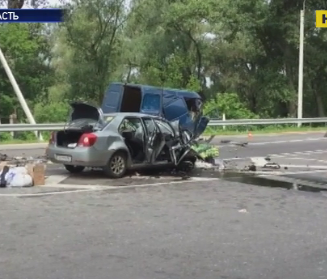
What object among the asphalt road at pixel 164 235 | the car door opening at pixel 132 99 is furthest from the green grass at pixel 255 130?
the asphalt road at pixel 164 235

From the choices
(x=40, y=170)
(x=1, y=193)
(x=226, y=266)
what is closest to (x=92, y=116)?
(x=40, y=170)

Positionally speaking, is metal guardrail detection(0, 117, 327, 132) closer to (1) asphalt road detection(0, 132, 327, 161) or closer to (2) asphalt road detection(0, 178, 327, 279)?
(1) asphalt road detection(0, 132, 327, 161)

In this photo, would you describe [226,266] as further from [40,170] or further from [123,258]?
[40,170]

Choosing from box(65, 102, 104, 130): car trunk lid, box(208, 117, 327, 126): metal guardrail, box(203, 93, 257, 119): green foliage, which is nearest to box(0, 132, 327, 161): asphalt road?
box(65, 102, 104, 130): car trunk lid

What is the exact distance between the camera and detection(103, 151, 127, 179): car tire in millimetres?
13688

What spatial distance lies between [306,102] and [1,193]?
1647 inches

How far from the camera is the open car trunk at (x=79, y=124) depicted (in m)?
13.7

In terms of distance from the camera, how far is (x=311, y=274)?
20.7 ft

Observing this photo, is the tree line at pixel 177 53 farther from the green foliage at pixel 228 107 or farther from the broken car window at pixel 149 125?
the broken car window at pixel 149 125

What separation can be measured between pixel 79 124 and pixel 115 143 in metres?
0.93

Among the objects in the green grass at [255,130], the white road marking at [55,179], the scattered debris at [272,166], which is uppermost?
the white road marking at [55,179]

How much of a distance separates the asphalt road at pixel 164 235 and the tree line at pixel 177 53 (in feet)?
93.2

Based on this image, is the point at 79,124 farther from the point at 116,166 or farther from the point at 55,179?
the point at 55,179

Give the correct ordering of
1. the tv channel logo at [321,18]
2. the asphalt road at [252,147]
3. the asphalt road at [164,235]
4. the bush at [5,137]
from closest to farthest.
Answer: the asphalt road at [164,235] < the asphalt road at [252,147] < the bush at [5,137] < the tv channel logo at [321,18]
